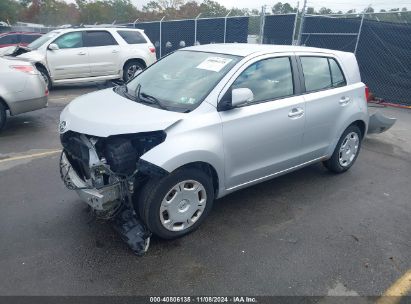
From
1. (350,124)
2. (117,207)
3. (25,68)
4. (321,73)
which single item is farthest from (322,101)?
(25,68)

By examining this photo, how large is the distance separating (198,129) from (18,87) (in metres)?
4.52

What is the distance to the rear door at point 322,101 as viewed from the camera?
13.8 ft

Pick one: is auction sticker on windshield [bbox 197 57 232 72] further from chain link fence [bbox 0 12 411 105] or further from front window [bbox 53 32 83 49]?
front window [bbox 53 32 83 49]

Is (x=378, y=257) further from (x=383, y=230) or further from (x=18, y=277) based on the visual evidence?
(x=18, y=277)

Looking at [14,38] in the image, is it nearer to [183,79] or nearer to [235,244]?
[183,79]

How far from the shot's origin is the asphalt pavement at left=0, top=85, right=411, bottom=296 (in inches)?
112

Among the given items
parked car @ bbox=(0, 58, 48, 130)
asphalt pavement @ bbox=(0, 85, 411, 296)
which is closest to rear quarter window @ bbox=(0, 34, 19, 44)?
parked car @ bbox=(0, 58, 48, 130)

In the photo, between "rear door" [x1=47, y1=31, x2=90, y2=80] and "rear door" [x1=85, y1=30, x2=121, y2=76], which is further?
"rear door" [x1=85, y1=30, x2=121, y2=76]

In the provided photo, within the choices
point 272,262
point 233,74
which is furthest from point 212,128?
point 272,262

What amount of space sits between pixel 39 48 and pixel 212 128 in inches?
339

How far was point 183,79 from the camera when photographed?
3740 mm

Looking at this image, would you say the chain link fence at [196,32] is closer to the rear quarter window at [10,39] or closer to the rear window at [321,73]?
the rear quarter window at [10,39]

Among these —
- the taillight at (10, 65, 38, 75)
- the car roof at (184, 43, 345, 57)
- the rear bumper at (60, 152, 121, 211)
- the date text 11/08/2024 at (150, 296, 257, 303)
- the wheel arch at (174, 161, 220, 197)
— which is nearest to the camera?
the date text 11/08/2024 at (150, 296, 257, 303)

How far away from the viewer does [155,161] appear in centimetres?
290
